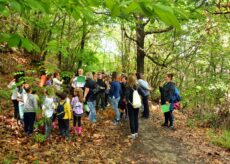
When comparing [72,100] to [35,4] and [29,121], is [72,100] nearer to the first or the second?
[29,121]

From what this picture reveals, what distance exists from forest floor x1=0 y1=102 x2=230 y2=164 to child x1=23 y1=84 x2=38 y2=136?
30 cm

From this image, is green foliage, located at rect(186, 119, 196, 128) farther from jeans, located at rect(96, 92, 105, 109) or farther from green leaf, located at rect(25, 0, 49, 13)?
green leaf, located at rect(25, 0, 49, 13)

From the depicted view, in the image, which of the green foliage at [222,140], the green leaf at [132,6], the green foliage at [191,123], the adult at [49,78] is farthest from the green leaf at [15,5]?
the green foliage at [191,123]

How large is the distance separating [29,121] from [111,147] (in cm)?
259

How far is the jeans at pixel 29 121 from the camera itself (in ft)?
31.9

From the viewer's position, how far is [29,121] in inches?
385

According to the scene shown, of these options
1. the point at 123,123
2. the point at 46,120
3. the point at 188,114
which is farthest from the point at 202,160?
the point at 188,114

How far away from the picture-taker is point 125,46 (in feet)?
69.1

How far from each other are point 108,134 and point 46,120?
2.31m

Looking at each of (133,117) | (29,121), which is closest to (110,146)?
(133,117)

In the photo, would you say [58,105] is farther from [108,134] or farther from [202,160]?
[202,160]

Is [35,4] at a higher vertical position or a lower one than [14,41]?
higher

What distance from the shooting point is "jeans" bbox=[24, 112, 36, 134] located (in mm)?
9711

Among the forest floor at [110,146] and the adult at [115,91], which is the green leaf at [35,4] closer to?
the forest floor at [110,146]
